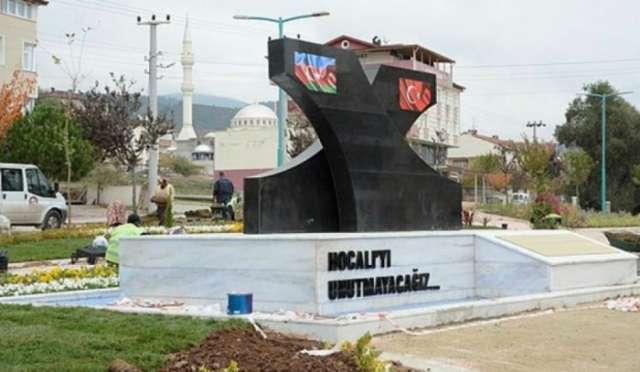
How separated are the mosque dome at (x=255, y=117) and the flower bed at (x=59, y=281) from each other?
8584cm

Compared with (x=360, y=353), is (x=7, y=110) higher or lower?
higher

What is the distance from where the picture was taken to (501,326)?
1177cm

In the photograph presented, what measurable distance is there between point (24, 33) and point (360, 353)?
49841 millimetres

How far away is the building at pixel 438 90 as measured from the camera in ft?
226

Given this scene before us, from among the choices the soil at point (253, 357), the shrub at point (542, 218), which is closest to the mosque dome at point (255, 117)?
the shrub at point (542, 218)

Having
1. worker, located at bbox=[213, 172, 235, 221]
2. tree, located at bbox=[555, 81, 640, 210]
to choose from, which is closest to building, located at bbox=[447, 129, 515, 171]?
tree, located at bbox=[555, 81, 640, 210]

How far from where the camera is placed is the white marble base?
12.2 meters

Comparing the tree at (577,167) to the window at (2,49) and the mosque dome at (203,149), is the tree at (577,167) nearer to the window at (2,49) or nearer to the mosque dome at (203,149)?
the window at (2,49)

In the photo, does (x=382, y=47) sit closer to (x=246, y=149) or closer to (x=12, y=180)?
(x=246, y=149)

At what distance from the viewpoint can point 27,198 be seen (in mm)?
29172

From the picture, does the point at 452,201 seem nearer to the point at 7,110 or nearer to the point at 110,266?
the point at 110,266

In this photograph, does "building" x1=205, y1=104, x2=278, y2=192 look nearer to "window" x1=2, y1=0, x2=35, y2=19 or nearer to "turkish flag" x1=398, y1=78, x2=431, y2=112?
"window" x1=2, y1=0, x2=35, y2=19

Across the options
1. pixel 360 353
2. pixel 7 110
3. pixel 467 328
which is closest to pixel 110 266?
pixel 467 328

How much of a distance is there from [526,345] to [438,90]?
215 ft
